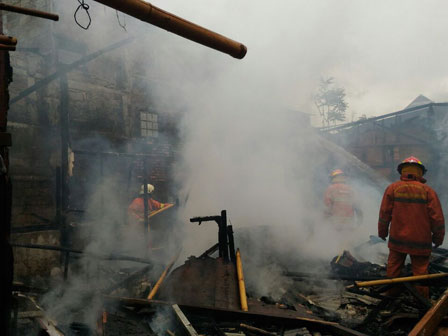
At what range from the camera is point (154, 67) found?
10.7 metres

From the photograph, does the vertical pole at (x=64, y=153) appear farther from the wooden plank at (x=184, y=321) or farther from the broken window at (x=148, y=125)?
the wooden plank at (x=184, y=321)

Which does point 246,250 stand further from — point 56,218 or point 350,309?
point 56,218

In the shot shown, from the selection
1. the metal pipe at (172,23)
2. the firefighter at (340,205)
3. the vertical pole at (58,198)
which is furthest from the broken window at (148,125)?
the metal pipe at (172,23)

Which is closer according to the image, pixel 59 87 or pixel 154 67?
pixel 59 87

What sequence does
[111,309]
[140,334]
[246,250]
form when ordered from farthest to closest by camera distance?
[246,250] < [111,309] < [140,334]

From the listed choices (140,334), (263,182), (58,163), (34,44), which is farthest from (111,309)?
(34,44)

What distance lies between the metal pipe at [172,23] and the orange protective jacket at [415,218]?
3.45 meters

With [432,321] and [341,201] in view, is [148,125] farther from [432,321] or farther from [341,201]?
[432,321]

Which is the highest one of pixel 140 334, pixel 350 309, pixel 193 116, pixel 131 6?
pixel 193 116

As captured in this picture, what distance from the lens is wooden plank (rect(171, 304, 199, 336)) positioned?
3078 mm

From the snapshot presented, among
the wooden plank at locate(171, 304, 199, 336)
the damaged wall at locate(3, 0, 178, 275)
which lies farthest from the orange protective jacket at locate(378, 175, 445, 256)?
the damaged wall at locate(3, 0, 178, 275)

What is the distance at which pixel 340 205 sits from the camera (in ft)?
21.8

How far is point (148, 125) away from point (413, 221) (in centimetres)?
884

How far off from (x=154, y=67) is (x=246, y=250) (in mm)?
7338
